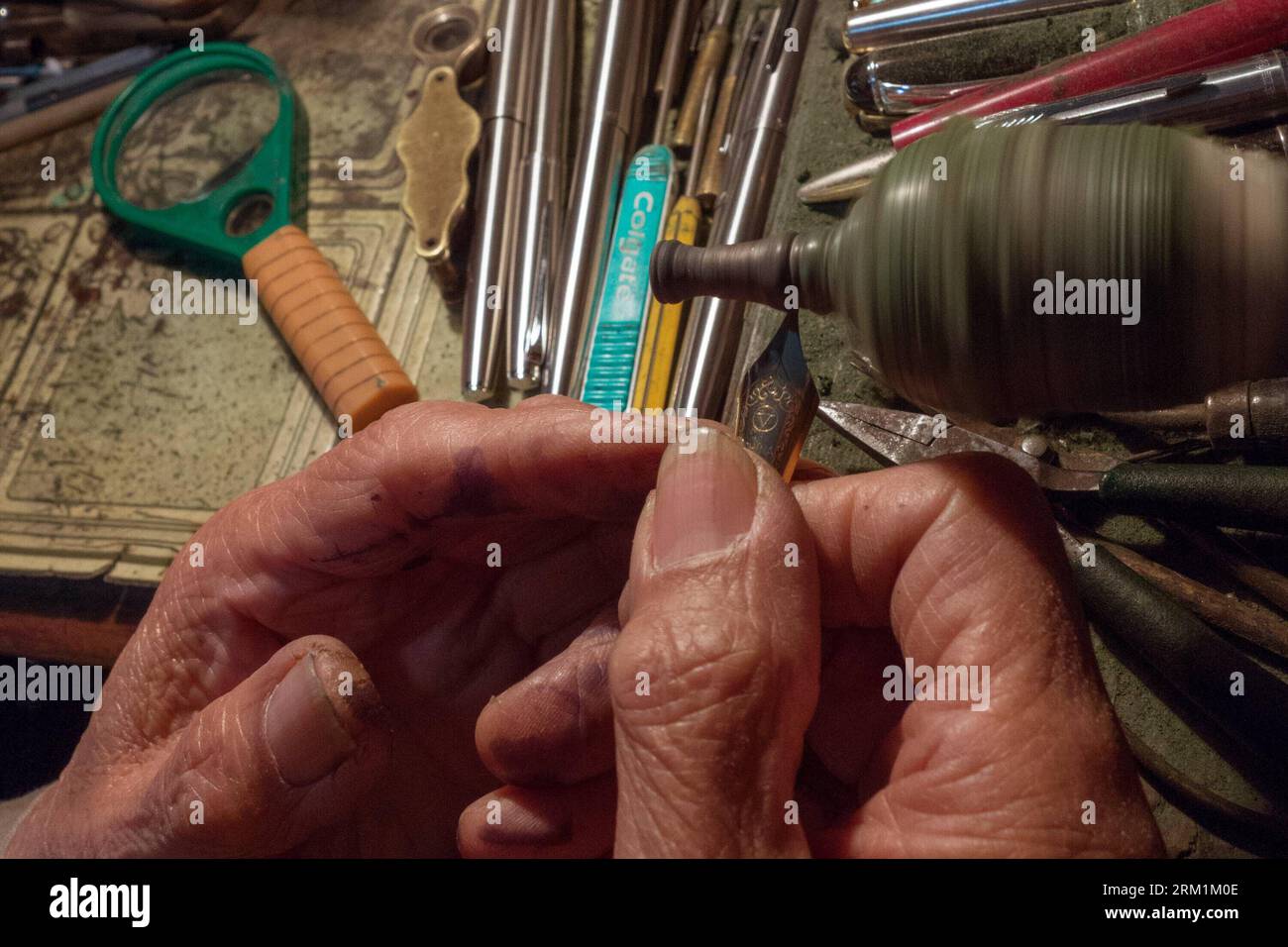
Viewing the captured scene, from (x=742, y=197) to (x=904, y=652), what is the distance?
0.71m

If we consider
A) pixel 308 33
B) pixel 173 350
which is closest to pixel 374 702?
pixel 173 350

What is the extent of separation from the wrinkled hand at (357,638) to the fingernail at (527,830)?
12cm

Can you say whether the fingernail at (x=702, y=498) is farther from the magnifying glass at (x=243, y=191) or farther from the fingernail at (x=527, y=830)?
the magnifying glass at (x=243, y=191)

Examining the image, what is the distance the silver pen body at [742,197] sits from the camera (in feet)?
3.77

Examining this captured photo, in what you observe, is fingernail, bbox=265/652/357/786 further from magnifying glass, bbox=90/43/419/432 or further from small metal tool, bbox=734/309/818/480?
magnifying glass, bbox=90/43/419/432

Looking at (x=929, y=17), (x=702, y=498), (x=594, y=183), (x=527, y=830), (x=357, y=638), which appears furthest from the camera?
(x=594, y=183)

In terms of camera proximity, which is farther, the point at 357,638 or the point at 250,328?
the point at 250,328

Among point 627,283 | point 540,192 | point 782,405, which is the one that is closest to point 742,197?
point 627,283

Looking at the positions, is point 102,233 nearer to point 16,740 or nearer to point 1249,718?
point 16,740

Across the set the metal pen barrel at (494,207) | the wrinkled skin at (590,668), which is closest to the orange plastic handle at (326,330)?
the metal pen barrel at (494,207)

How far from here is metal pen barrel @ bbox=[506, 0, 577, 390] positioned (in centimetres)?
126

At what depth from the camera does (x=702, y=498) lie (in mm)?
687

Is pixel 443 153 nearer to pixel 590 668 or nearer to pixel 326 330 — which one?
pixel 326 330

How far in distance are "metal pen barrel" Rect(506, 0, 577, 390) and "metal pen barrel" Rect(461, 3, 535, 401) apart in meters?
0.01
